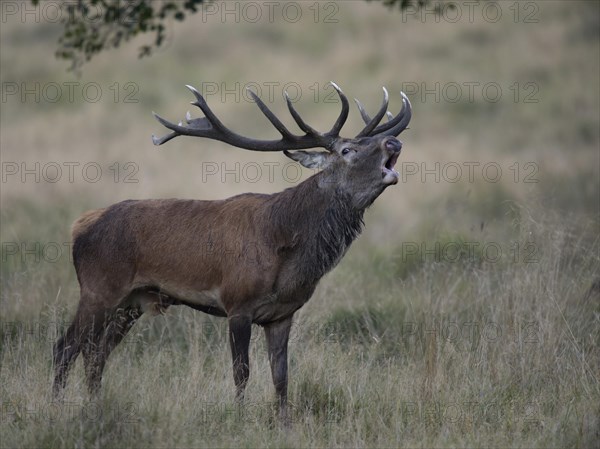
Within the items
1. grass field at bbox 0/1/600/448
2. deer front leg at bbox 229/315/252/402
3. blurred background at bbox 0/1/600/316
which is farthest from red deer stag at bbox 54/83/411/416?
blurred background at bbox 0/1/600/316

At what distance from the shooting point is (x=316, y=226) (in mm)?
6883

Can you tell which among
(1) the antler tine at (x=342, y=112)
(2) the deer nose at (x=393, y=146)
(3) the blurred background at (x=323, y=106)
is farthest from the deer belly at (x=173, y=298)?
(3) the blurred background at (x=323, y=106)

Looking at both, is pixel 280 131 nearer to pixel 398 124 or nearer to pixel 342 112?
pixel 342 112

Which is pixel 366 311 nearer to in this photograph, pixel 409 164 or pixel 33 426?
pixel 33 426

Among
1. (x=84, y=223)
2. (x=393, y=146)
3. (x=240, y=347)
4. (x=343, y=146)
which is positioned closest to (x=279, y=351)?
(x=240, y=347)

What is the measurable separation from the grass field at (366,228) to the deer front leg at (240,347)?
7.3 inches

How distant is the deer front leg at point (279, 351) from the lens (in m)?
6.76

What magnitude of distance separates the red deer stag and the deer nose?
10 millimetres

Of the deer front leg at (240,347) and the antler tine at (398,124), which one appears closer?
the deer front leg at (240,347)

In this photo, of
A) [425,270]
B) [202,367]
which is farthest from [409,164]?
[202,367]

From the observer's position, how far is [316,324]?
8.13 m

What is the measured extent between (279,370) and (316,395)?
31cm

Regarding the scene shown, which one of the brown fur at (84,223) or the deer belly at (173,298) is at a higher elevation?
the brown fur at (84,223)

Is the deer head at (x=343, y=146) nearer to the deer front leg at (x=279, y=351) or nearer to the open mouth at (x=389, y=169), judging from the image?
the open mouth at (x=389, y=169)
